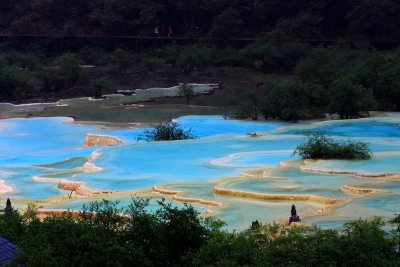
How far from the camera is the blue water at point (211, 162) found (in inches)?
597

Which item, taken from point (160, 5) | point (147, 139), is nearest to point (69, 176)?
point (147, 139)

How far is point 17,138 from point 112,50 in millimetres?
26171

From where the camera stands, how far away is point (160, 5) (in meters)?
51.0

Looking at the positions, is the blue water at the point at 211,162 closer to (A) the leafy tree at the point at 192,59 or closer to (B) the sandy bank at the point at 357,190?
(B) the sandy bank at the point at 357,190

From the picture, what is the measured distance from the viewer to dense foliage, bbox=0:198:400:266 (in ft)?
27.9

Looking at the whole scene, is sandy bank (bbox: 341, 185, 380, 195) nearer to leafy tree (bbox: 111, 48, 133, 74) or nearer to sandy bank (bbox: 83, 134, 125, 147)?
sandy bank (bbox: 83, 134, 125, 147)

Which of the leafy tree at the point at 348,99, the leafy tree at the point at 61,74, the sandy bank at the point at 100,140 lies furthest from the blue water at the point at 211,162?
the leafy tree at the point at 61,74

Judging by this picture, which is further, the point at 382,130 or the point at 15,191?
the point at 382,130

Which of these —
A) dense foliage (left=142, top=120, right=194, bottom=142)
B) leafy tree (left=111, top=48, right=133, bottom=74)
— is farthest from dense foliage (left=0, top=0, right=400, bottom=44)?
dense foliage (left=142, top=120, right=194, bottom=142)

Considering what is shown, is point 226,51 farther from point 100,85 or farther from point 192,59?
point 100,85

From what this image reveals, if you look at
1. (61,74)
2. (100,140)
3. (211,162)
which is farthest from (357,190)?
(61,74)

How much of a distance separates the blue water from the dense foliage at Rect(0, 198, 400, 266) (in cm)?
345

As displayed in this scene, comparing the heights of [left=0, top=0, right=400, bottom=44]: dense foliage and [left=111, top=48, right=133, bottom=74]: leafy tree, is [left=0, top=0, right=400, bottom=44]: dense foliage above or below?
above

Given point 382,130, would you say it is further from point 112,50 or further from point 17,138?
point 112,50
